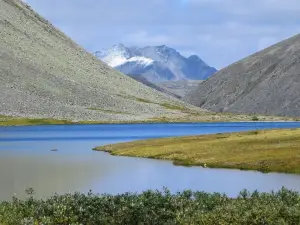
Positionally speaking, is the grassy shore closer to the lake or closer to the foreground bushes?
the lake

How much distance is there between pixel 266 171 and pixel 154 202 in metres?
34.9

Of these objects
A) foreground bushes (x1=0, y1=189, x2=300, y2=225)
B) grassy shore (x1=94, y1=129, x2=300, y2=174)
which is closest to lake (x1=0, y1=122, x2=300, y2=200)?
grassy shore (x1=94, y1=129, x2=300, y2=174)

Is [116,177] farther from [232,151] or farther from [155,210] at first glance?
[155,210]

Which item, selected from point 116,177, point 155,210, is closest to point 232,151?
point 116,177

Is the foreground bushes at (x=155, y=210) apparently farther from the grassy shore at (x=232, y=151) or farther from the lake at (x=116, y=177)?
Result: the grassy shore at (x=232, y=151)

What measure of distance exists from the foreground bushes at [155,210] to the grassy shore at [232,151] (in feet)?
106

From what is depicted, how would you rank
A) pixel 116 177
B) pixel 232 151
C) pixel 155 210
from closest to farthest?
1. pixel 155 210
2. pixel 116 177
3. pixel 232 151

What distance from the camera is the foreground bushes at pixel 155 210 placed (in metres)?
31.0

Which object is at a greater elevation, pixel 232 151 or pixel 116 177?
pixel 232 151

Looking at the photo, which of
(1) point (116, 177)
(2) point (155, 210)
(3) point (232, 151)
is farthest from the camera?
(3) point (232, 151)

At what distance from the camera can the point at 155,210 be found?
35344 mm

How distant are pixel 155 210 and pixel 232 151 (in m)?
49.5

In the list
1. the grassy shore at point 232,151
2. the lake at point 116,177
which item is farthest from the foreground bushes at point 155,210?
the grassy shore at point 232,151

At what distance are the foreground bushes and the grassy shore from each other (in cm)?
3234
